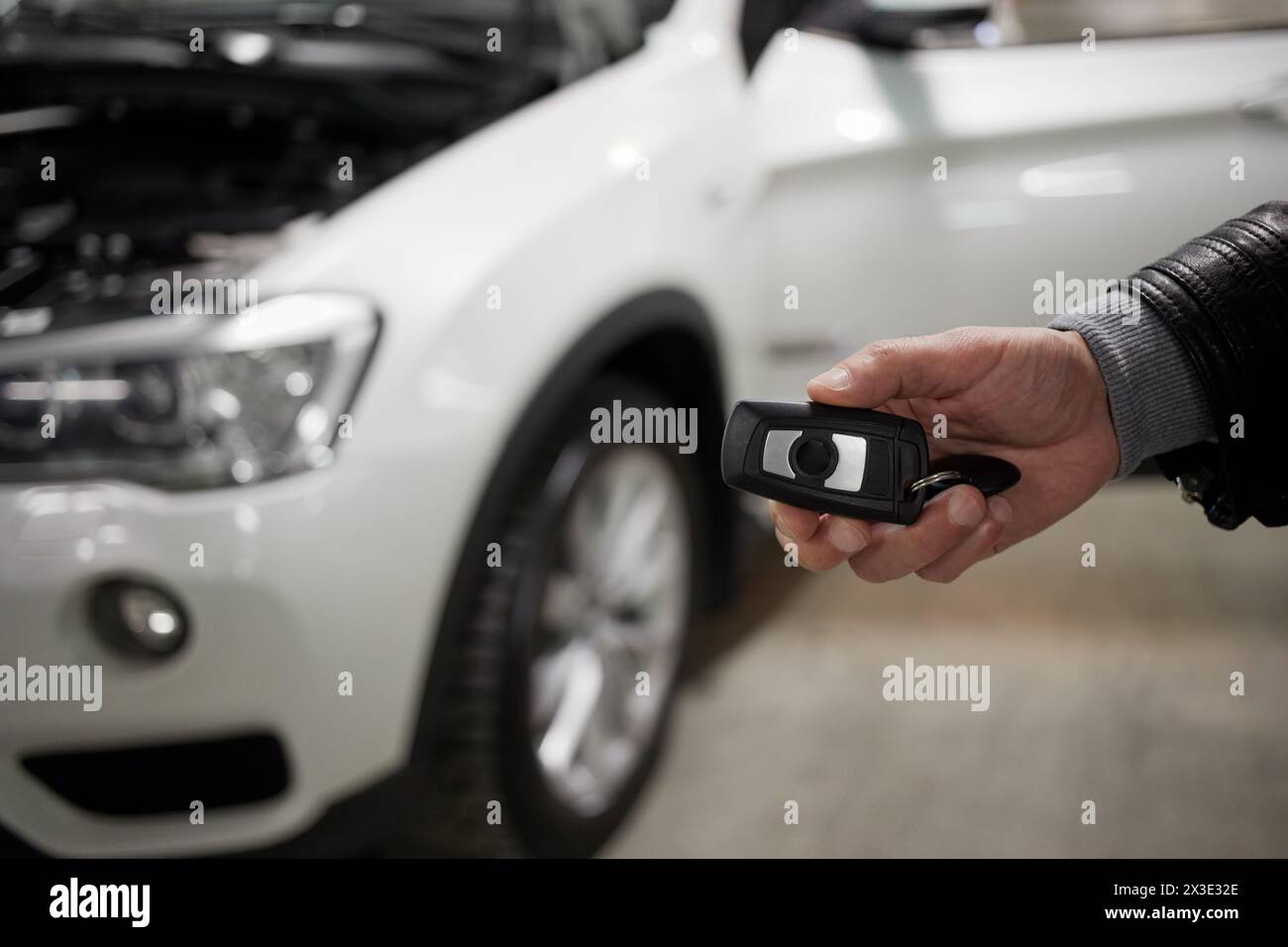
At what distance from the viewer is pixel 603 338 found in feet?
3.37

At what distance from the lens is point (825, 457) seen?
55 cm

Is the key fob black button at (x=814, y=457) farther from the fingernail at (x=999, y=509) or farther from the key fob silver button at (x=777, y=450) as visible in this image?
the fingernail at (x=999, y=509)

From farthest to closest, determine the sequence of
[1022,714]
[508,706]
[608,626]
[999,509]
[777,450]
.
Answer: [1022,714]
[608,626]
[508,706]
[999,509]
[777,450]

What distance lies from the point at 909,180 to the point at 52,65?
1.05m

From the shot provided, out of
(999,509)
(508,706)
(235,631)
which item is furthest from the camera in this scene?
(508,706)

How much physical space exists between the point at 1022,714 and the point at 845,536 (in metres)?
0.81

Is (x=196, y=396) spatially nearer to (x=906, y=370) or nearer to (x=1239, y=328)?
(x=906, y=370)

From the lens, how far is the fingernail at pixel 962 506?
58cm

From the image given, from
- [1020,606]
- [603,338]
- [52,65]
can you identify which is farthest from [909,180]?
[52,65]

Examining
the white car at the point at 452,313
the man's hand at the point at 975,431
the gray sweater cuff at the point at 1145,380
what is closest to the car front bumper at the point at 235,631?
the white car at the point at 452,313

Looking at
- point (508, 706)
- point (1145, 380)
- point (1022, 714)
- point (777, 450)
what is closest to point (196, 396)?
point (508, 706)

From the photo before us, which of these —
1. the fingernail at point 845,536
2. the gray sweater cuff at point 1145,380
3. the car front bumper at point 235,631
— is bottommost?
the car front bumper at point 235,631

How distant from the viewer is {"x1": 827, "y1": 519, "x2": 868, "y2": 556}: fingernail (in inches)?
23.6

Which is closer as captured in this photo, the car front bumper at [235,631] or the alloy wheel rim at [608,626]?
the car front bumper at [235,631]
